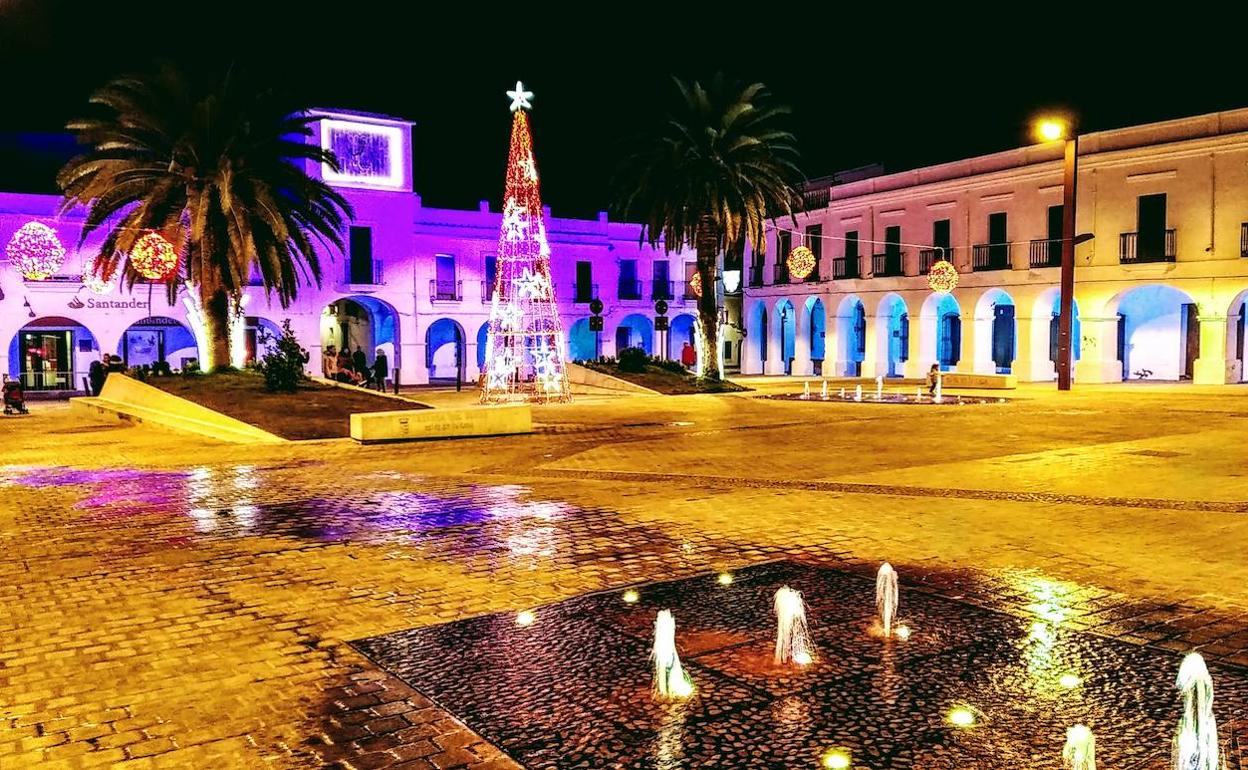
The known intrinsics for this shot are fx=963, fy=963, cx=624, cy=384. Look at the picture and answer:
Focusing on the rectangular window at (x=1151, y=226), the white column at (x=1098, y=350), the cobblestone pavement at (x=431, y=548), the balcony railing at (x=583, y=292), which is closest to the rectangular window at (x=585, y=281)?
the balcony railing at (x=583, y=292)

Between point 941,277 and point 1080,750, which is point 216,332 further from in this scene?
point 1080,750

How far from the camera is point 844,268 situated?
44.5 metres

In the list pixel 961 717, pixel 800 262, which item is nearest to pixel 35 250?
pixel 961 717

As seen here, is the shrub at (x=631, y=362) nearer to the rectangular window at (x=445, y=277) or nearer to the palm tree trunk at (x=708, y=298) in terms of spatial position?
the palm tree trunk at (x=708, y=298)

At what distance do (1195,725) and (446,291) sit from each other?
39217 mm

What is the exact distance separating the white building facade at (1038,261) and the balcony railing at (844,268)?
7cm

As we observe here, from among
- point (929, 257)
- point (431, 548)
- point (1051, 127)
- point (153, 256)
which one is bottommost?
point (431, 548)

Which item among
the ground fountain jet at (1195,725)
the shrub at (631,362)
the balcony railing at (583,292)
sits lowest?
the ground fountain jet at (1195,725)

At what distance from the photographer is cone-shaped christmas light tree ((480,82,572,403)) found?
23734 millimetres

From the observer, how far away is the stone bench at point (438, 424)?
651 inches

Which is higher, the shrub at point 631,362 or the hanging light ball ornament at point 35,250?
the hanging light ball ornament at point 35,250

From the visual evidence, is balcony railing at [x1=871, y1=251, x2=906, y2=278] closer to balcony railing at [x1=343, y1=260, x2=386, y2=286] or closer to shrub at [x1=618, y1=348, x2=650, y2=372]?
shrub at [x1=618, y1=348, x2=650, y2=372]

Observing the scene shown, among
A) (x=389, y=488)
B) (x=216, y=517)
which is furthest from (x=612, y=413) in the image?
(x=216, y=517)

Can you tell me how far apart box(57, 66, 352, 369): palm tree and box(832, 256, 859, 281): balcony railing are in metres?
27.0
